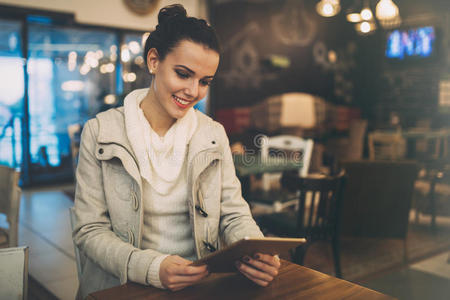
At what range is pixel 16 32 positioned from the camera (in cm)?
566

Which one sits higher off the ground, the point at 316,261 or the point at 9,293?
the point at 9,293

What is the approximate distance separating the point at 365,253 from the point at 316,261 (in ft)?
1.68

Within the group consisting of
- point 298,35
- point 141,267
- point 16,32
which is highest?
point 298,35

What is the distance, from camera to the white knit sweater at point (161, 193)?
1.23 m

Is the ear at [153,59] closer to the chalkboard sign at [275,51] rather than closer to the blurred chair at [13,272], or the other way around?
the blurred chair at [13,272]

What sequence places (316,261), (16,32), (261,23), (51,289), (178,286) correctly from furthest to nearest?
1. (261,23)
2. (16,32)
3. (316,261)
4. (51,289)
5. (178,286)

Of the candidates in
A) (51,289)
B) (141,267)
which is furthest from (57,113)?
(141,267)

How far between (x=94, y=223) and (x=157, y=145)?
30 cm

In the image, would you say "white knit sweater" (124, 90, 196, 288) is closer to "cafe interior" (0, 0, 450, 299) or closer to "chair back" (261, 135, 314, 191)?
"cafe interior" (0, 0, 450, 299)

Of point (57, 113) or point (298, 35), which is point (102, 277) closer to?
point (57, 113)

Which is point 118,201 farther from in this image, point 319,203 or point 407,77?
point 407,77

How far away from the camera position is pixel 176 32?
1.20 metres

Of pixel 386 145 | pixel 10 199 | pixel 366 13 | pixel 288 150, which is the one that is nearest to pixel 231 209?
pixel 10 199

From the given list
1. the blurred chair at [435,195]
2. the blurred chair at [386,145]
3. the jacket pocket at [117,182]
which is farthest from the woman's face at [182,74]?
the blurred chair at [386,145]
